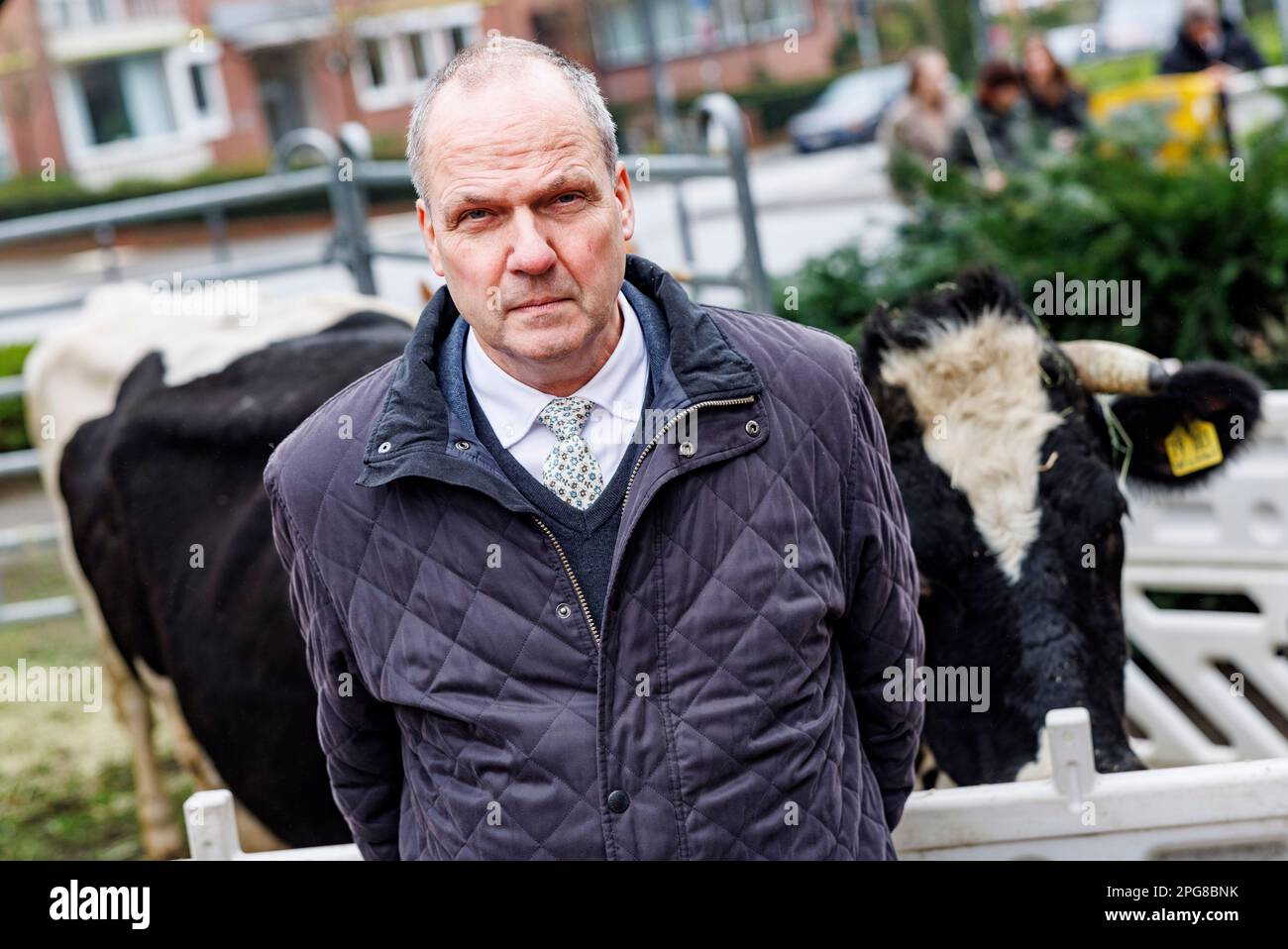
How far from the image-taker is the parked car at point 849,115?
2711cm

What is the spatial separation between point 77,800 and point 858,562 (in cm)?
454

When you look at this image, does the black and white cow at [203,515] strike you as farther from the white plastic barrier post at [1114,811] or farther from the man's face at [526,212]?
the man's face at [526,212]

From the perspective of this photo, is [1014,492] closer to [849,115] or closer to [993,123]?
[993,123]

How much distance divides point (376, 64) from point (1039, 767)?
143 feet

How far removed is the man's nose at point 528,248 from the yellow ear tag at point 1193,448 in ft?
7.35

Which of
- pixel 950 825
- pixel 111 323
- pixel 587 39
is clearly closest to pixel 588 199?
pixel 950 825

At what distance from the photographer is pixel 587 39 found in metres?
40.8

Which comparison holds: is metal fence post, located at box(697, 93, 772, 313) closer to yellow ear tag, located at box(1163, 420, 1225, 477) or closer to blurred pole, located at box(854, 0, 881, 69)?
yellow ear tag, located at box(1163, 420, 1225, 477)

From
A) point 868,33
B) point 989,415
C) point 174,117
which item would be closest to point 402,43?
point 174,117

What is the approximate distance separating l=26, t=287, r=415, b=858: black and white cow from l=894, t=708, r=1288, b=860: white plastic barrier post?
1796mm

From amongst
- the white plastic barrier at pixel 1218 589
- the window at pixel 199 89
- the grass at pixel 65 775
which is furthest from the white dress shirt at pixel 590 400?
the window at pixel 199 89

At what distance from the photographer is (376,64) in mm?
43625
